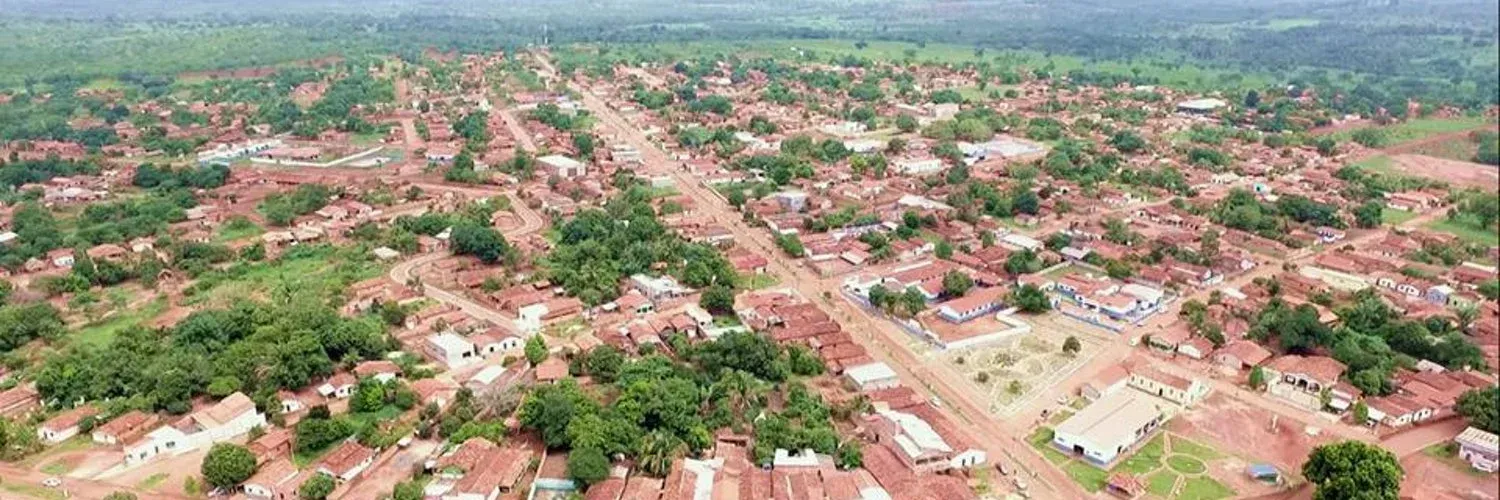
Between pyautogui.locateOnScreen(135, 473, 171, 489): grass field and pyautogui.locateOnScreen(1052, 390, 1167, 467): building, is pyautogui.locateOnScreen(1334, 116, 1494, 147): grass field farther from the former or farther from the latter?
pyautogui.locateOnScreen(135, 473, 171, 489): grass field

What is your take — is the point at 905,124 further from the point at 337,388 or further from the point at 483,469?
the point at 483,469

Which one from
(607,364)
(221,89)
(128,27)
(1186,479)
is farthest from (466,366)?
(128,27)

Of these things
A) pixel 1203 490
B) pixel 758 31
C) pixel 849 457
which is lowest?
pixel 1203 490

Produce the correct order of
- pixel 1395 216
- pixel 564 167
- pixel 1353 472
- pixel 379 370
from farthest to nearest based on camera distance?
1. pixel 564 167
2. pixel 1395 216
3. pixel 379 370
4. pixel 1353 472

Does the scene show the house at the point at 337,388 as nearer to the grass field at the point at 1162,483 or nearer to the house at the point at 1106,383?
the house at the point at 1106,383

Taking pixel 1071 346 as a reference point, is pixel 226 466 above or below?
above

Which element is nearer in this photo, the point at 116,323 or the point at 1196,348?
the point at 1196,348

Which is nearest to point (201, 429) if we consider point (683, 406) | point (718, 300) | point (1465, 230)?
point (683, 406)
